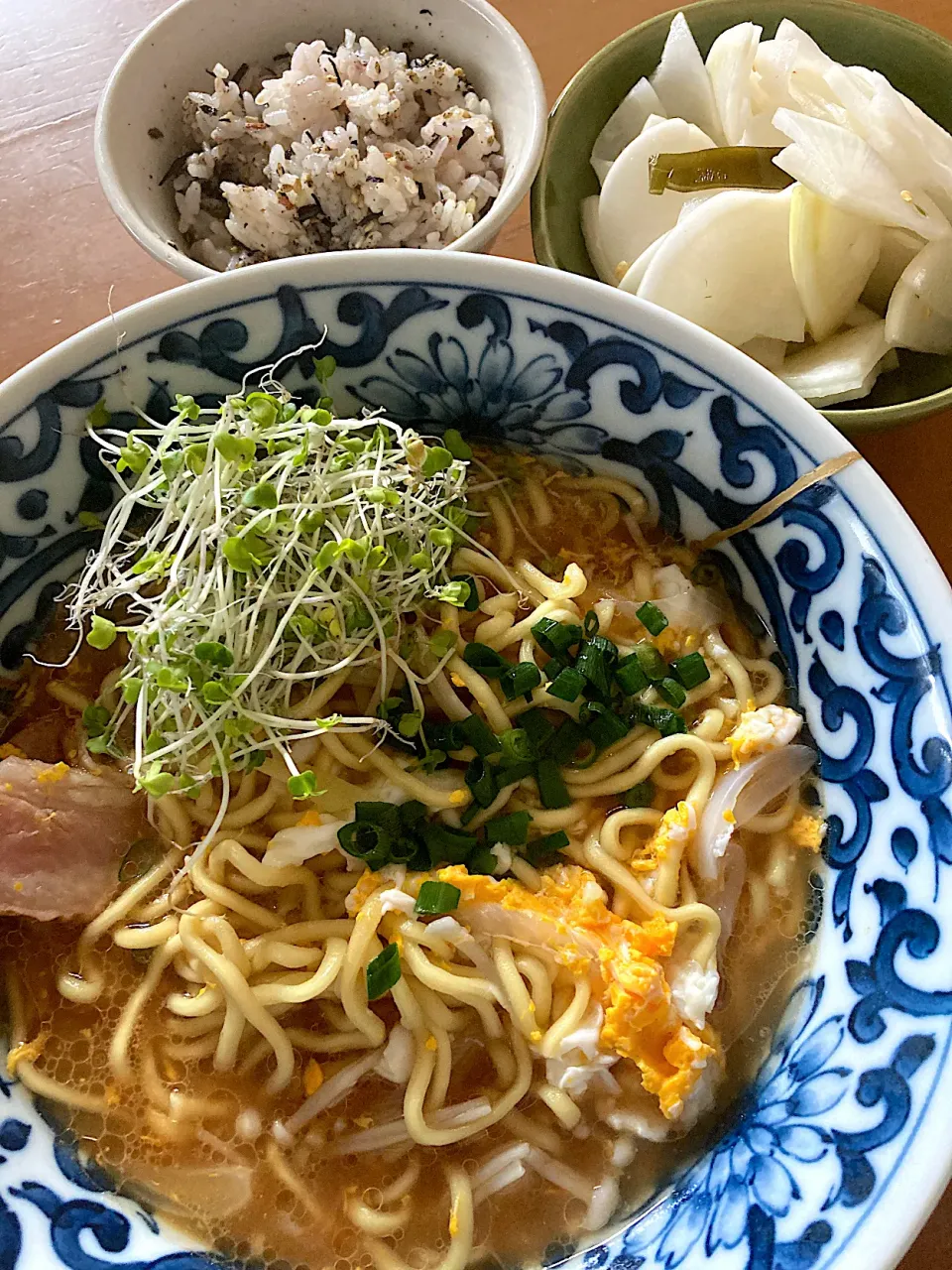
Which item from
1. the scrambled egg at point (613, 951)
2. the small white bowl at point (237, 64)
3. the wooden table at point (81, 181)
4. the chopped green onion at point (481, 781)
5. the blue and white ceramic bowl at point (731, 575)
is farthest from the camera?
the wooden table at point (81, 181)

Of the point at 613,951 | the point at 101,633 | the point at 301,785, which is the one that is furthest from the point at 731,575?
the point at 101,633

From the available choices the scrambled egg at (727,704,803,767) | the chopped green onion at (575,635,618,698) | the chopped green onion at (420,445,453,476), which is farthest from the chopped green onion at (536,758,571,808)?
the chopped green onion at (420,445,453,476)

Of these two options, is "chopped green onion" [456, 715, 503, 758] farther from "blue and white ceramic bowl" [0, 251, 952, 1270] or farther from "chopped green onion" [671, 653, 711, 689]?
"blue and white ceramic bowl" [0, 251, 952, 1270]

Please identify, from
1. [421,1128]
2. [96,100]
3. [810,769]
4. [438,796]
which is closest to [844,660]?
[810,769]

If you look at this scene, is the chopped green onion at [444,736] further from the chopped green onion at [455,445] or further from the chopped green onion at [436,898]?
the chopped green onion at [455,445]

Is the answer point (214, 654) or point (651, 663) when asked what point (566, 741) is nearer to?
point (651, 663)

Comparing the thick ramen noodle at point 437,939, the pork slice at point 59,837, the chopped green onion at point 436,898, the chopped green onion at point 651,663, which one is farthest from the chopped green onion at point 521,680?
the pork slice at point 59,837
